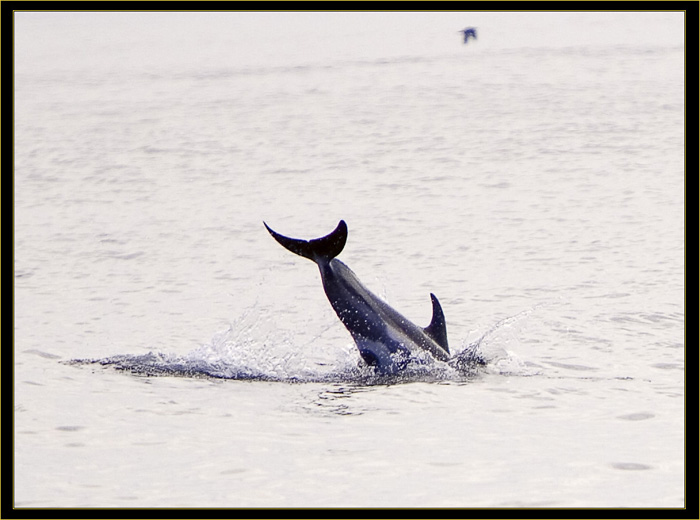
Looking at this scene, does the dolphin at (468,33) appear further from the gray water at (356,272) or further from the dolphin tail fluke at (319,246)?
the dolphin tail fluke at (319,246)

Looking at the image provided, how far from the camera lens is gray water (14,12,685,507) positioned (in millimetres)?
10172

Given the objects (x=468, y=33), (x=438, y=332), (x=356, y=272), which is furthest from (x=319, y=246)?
(x=468, y=33)

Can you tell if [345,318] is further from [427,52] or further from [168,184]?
[427,52]

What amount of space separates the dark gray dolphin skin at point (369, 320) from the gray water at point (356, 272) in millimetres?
441

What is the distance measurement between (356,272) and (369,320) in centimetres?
723

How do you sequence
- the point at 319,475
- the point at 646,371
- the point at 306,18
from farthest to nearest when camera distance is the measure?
the point at 306,18
the point at 646,371
the point at 319,475

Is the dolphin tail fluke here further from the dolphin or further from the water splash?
the dolphin

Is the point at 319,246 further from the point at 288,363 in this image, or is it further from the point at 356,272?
the point at 356,272

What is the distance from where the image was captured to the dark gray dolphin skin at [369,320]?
13766 mm

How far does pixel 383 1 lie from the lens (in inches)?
567

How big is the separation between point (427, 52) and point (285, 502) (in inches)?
2038

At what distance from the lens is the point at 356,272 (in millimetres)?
21219

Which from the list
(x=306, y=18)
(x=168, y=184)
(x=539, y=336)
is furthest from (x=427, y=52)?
(x=539, y=336)

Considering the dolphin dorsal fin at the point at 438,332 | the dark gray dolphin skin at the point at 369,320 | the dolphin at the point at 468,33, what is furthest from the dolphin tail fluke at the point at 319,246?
the dolphin at the point at 468,33
